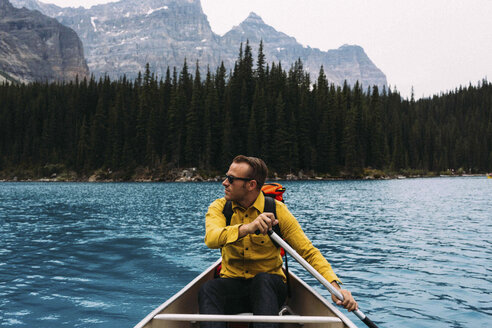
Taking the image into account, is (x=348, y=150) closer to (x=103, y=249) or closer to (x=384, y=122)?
(x=384, y=122)

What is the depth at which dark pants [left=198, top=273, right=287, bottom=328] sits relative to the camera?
442 cm

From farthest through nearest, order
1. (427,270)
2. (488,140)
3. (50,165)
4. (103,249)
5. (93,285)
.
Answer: (488,140), (50,165), (103,249), (427,270), (93,285)

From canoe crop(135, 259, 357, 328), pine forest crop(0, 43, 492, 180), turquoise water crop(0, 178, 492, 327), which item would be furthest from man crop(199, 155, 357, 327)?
pine forest crop(0, 43, 492, 180)

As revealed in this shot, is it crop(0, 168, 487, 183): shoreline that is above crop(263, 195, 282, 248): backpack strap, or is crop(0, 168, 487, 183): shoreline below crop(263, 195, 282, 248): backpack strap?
below

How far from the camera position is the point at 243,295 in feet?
15.9

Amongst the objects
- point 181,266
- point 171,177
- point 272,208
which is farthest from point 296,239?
point 171,177

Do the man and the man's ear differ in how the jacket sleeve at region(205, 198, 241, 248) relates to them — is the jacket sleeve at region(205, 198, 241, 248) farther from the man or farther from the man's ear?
the man's ear

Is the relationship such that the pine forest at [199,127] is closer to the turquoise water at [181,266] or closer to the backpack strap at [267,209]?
the turquoise water at [181,266]

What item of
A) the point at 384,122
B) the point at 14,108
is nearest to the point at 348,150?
the point at 384,122

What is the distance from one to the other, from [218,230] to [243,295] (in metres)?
1.10

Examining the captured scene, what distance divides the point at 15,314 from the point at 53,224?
15431 mm

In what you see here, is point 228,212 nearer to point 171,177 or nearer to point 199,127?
point 171,177

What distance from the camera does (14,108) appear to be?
116 meters

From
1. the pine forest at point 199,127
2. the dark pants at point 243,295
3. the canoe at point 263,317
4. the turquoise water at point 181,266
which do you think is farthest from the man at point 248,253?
the pine forest at point 199,127
